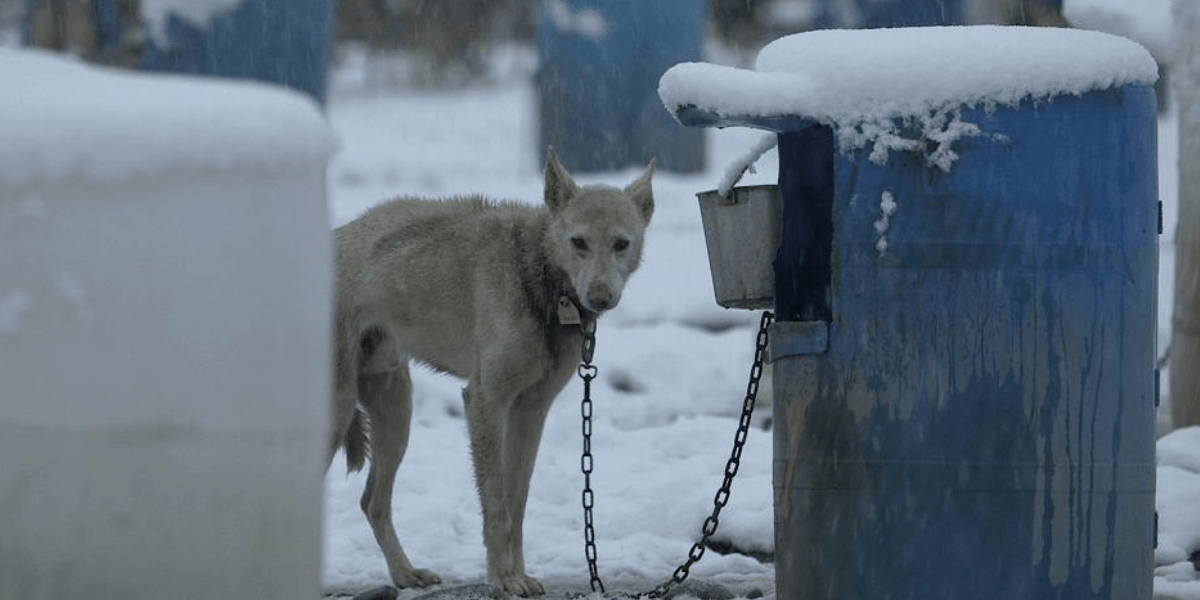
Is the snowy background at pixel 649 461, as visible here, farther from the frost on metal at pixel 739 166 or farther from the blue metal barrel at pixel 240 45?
the blue metal barrel at pixel 240 45

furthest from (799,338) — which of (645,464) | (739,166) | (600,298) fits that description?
(645,464)

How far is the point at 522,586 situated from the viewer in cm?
709

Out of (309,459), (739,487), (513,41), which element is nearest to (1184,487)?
(739,487)

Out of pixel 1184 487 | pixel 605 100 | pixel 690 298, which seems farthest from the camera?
pixel 605 100

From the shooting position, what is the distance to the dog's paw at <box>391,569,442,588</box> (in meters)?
7.30

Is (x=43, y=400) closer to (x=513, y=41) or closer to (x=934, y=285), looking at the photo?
(x=934, y=285)

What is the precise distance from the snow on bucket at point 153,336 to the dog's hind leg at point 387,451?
177 inches

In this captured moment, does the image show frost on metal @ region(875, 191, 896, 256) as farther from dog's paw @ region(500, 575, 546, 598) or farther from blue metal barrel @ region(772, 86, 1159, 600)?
dog's paw @ region(500, 575, 546, 598)

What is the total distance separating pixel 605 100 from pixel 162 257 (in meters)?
13.4

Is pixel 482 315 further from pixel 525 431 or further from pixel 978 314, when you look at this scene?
pixel 978 314

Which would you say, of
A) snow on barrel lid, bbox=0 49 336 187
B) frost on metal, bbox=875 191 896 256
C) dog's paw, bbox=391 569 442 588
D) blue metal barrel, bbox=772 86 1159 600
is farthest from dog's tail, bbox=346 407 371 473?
snow on barrel lid, bbox=0 49 336 187

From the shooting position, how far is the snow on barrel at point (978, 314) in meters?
5.01

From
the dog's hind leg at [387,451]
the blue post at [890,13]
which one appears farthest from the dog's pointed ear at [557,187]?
the blue post at [890,13]

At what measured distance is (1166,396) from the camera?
1097cm
